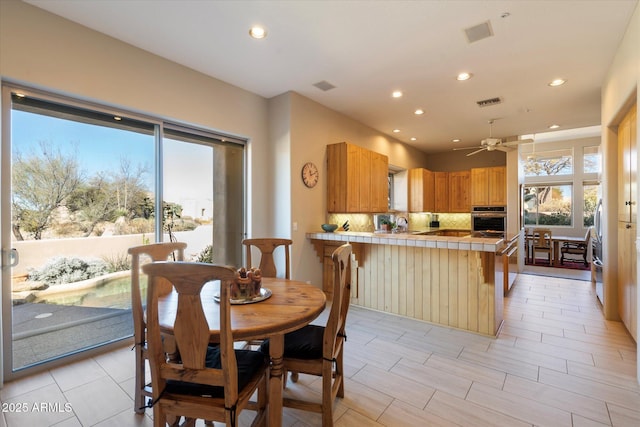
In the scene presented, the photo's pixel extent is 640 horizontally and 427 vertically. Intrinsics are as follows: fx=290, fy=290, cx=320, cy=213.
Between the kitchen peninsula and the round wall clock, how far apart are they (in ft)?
2.55

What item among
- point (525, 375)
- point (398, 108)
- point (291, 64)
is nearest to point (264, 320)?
point (525, 375)

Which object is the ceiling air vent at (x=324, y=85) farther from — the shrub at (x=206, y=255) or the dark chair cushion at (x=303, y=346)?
the dark chair cushion at (x=303, y=346)

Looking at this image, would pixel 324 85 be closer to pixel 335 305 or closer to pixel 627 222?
pixel 335 305

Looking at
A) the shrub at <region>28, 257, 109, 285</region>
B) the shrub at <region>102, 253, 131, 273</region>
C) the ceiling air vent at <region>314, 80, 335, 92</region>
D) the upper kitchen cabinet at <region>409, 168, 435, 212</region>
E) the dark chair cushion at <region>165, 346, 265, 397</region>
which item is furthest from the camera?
the upper kitchen cabinet at <region>409, 168, 435, 212</region>

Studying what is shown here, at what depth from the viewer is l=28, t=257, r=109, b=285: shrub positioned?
99.2 inches

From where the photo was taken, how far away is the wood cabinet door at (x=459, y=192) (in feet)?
23.8

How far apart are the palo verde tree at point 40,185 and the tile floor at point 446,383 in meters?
1.29

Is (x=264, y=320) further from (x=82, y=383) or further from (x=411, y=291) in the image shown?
(x=411, y=291)

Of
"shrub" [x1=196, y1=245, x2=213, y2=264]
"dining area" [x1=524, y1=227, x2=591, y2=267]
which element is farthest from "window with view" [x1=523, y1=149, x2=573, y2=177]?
"shrub" [x1=196, y1=245, x2=213, y2=264]

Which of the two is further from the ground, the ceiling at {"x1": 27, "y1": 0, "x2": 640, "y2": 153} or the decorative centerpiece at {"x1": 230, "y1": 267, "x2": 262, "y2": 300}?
the ceiling at {"x1": 27, "y1": 0, "x2": 640, "y2": 153}

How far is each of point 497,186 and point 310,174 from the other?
Answer: 474 centimetres

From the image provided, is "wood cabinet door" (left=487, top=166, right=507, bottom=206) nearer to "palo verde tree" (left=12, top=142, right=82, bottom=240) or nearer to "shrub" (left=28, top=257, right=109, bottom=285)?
"shrub" (left=28, top=257, right=109, bottom=285)

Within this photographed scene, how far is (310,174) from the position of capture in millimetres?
4289

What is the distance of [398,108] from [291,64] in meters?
2.08
